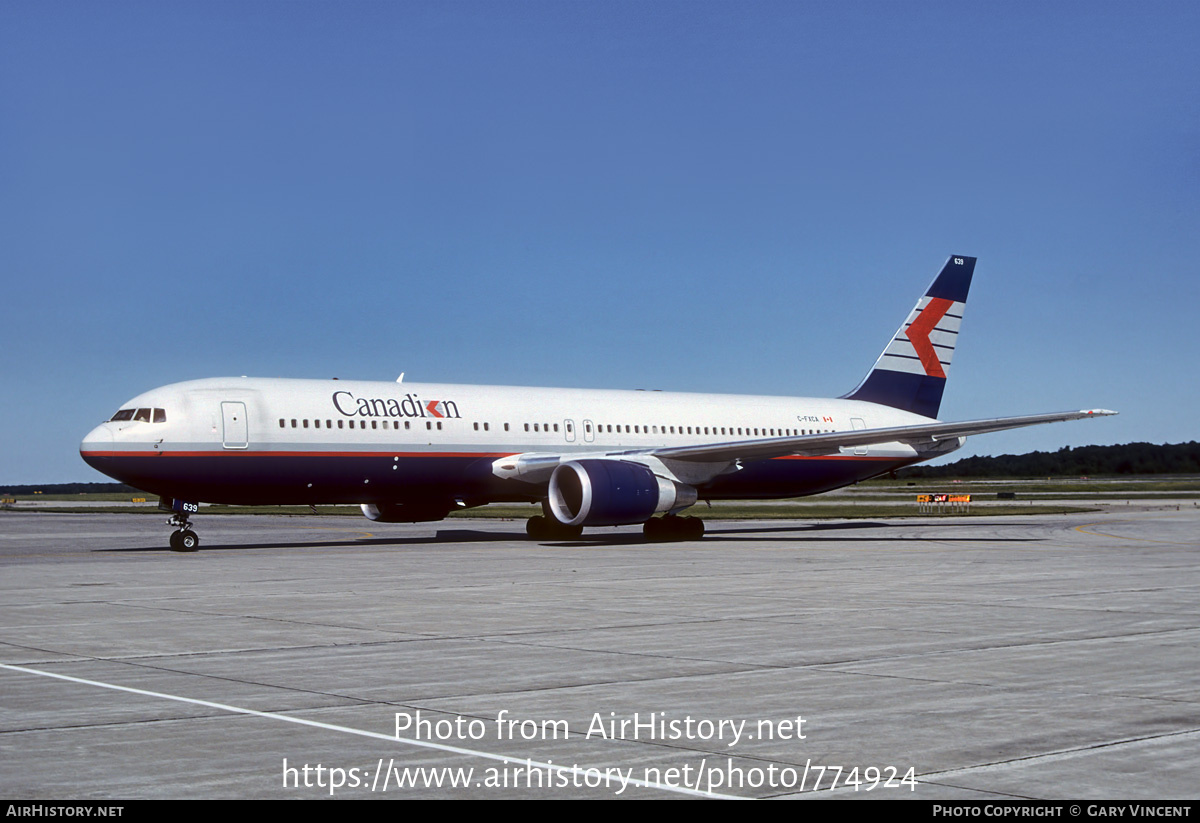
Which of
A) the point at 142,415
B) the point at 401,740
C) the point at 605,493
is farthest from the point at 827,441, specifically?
the point at 401,740

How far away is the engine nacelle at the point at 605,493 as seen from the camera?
2767 cm

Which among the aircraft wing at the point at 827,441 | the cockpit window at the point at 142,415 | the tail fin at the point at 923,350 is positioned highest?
the tail fin at the point at 923,350

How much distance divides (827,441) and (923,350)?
10.7 metres

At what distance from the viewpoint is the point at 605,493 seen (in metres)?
27.7

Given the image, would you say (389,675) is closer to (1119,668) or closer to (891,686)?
(891,686)

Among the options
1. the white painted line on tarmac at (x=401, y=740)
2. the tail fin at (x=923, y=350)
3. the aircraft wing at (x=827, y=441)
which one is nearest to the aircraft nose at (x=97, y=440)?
the aircraft wing at (x=827, y=441)

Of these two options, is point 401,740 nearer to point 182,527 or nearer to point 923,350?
point 182,527

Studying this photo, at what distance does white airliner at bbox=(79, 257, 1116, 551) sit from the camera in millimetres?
26156

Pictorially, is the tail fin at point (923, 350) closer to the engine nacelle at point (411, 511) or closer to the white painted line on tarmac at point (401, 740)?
the engine nacelle at point (411, 511)

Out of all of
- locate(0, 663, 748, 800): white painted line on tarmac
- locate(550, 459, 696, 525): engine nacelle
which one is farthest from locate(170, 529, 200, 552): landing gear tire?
locate(0, 663, 748, 800): white painted line on tarmac

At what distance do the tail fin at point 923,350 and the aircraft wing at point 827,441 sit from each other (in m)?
8.34

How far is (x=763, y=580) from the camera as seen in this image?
18.0 m
